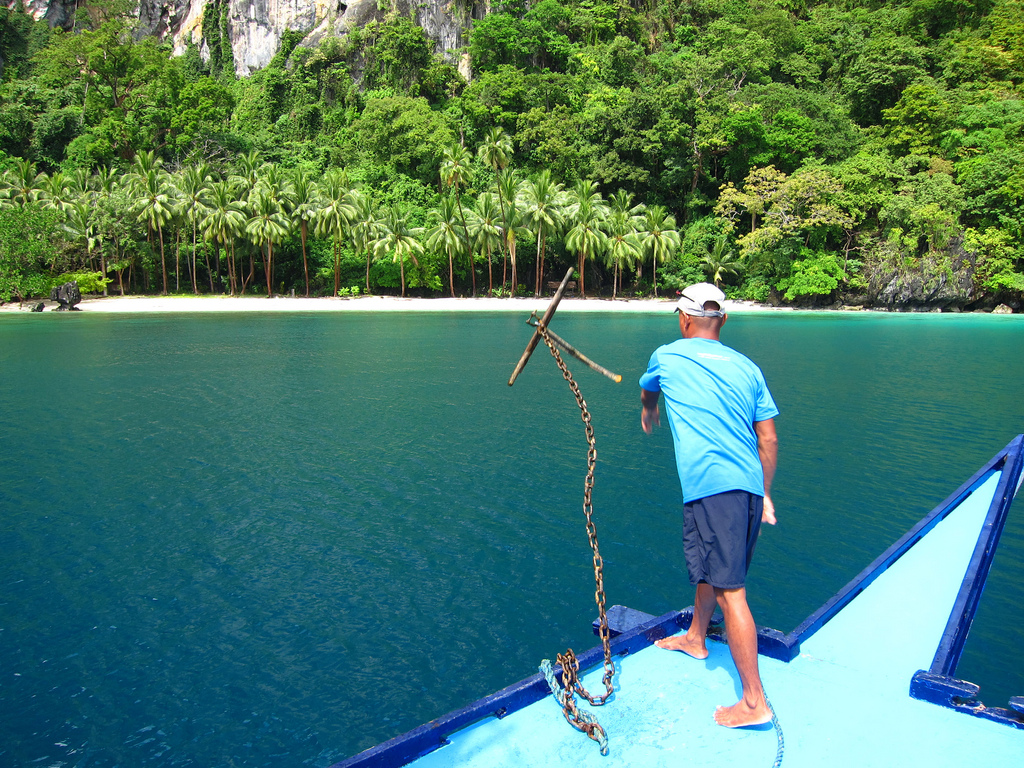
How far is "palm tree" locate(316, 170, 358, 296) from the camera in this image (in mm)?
51219

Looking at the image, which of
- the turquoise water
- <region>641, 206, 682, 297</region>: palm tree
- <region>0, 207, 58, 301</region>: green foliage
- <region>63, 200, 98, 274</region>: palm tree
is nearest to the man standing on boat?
the turquoise water

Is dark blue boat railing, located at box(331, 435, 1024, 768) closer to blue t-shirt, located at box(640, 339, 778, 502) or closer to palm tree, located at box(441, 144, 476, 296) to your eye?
blue t-shirt, located at box(640, 339, 778, 502)

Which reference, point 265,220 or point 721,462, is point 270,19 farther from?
point 721,462

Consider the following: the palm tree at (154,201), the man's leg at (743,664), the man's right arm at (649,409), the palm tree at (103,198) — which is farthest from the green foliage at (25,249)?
the man's leg at (743,664)

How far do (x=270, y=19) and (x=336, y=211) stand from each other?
166 ft

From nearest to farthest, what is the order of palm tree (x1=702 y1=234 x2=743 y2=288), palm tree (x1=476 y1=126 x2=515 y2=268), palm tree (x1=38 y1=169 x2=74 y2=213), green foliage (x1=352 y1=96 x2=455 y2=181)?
palm tree (x1=38 y1=169 x2=74 y2=213) → palm tree (x1=702 y1=234 x2=743 y2=288) → palm tree (x1=476 y1=126 x2=515 y2=268) → green foliage (x1=352 y1=96 x2=455 y2=181)

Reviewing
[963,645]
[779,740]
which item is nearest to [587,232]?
[963,645]

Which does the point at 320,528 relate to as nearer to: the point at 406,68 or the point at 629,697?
the point at 629,697

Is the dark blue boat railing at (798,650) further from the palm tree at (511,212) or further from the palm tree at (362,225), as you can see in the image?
the palm tree at (362,225)

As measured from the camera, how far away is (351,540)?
27.2ft

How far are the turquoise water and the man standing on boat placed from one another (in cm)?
261

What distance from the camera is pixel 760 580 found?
23.8ft

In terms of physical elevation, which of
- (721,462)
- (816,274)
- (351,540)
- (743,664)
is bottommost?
(351,540)

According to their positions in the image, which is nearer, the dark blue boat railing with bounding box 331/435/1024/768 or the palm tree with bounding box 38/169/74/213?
the dark blue boat railing with bounding box 331/435/1024/768
